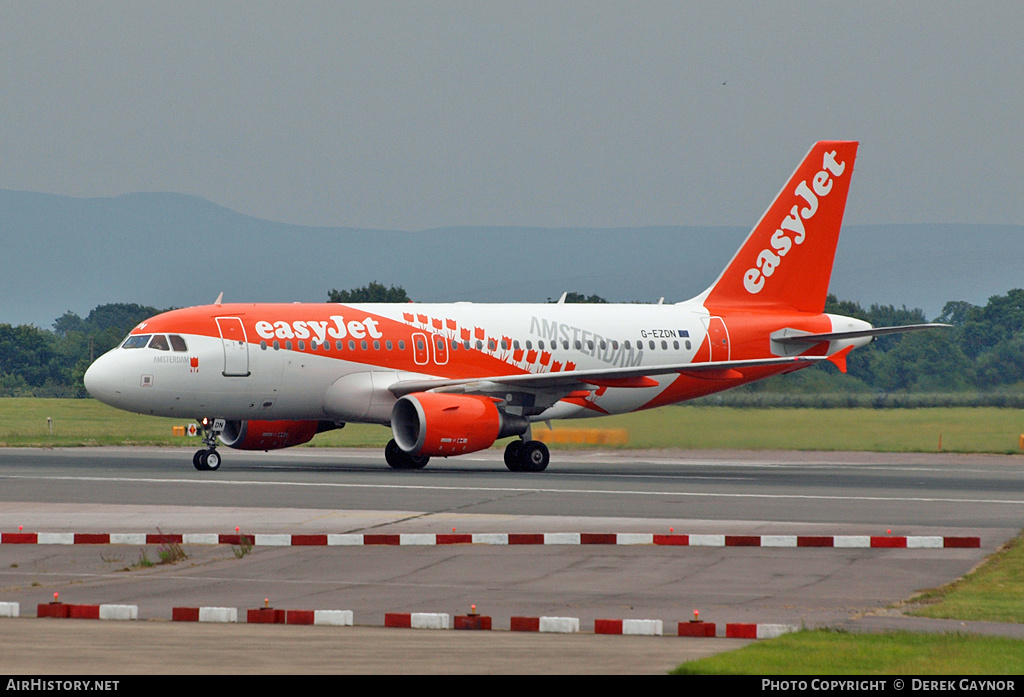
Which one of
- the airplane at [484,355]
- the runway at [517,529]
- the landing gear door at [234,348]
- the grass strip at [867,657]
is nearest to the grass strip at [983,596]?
the runway at [517,529]

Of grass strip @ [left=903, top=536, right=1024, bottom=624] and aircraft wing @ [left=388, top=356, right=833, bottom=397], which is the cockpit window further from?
grass strip @ [left=903, top=536, right=1024, bottom=624]

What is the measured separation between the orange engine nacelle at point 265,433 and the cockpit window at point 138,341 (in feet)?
12.4

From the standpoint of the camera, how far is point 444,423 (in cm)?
3512

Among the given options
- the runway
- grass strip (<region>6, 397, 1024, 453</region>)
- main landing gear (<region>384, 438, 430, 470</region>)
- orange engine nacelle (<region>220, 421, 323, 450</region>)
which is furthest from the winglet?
orange engine nacelle (<region>220, 421, 323, 450</region>)

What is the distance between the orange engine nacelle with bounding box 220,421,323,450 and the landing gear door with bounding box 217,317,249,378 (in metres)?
3.07

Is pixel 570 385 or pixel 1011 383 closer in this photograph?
pixel 570 385

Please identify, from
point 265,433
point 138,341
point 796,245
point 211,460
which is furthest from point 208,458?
point 796,245

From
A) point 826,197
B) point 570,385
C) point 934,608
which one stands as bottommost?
point 934,608

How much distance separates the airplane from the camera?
36094 millimetres

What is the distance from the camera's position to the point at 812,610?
570 inches

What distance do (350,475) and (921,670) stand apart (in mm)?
25109

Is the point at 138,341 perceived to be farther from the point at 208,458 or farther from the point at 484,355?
the point at 484,355
